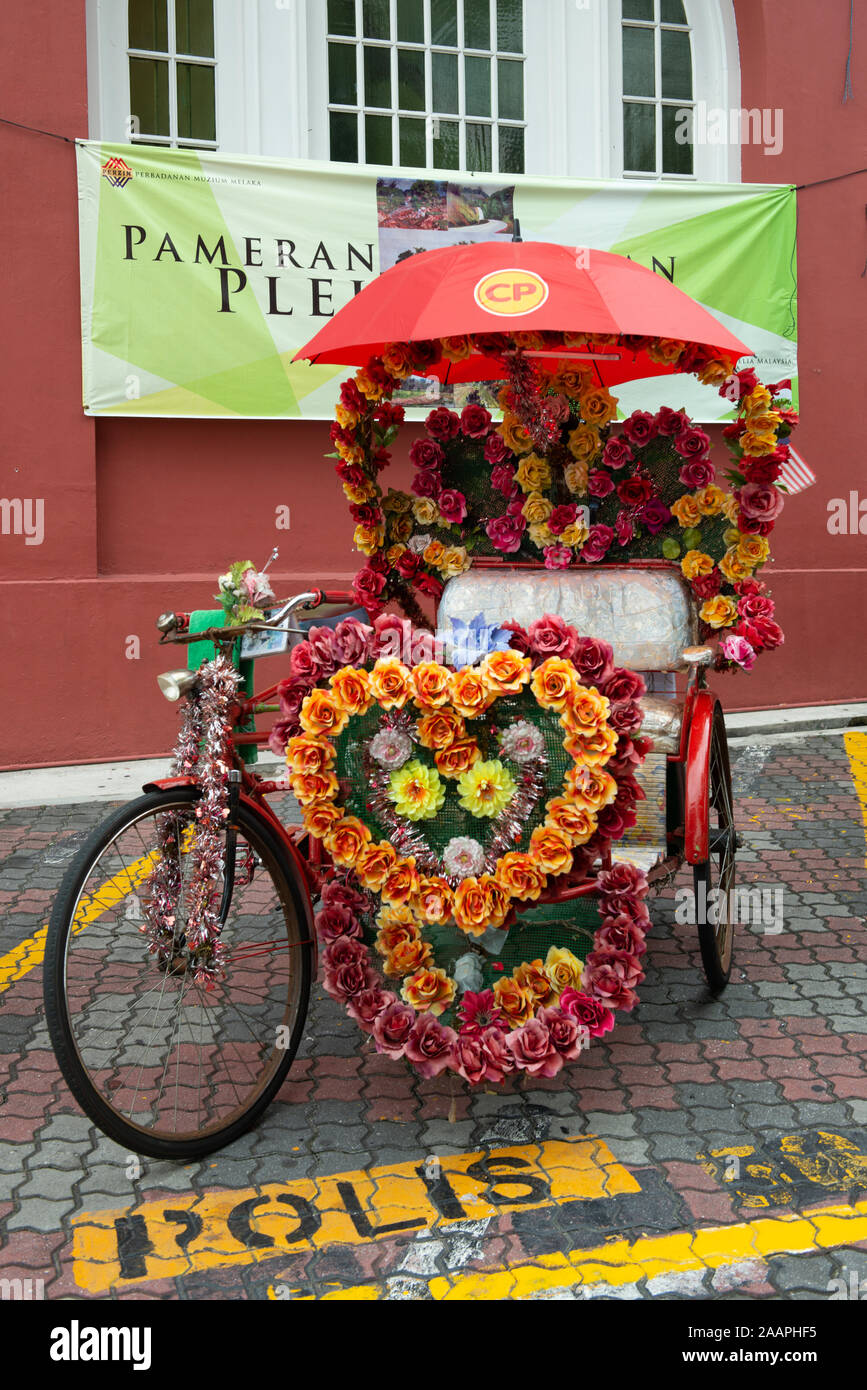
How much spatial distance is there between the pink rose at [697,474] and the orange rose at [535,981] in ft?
7.33

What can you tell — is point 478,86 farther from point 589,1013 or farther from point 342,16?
point 589,1013

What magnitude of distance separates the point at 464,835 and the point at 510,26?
7274 mm

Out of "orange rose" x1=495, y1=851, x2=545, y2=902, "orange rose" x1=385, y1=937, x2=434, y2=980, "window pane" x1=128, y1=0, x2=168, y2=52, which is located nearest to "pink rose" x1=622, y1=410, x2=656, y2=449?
"orange rose" x1=495, y1=851, x2=545, y2=902

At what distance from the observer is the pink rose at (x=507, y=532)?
4977 mm

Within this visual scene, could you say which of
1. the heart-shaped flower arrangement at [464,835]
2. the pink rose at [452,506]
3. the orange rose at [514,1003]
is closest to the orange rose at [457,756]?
the heart-shaped flower arrangement at [464,835]

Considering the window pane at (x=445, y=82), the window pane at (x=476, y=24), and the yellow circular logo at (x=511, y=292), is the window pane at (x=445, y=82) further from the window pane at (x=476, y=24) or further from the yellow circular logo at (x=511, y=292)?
the yellow circular logo at (x=511, y=292)

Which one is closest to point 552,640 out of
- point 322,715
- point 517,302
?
point 322,715

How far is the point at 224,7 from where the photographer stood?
7.80m

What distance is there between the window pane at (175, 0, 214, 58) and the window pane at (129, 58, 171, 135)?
0.22 m

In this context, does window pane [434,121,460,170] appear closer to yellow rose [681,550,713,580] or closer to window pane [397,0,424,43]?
window pane [397,0,424,43]

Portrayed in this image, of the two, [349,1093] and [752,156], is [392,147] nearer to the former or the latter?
[752,156]

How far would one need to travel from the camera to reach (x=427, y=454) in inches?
198

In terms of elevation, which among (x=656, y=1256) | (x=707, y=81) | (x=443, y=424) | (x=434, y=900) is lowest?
(x=656, y=1256)

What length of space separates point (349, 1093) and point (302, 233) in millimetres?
5781
